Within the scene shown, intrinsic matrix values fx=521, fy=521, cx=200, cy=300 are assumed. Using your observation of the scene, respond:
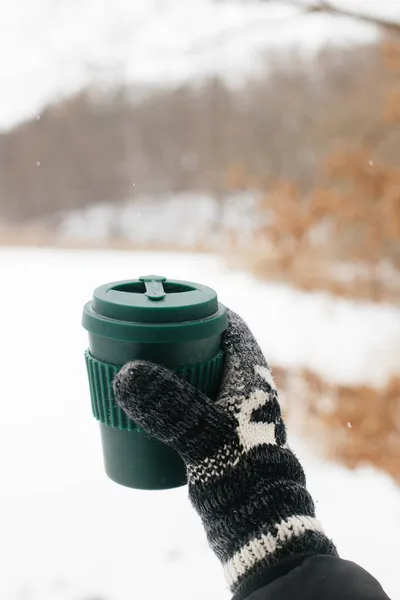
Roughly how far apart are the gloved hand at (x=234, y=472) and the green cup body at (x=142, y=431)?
3 centimetres

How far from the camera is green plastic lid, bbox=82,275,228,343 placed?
1.54 feet

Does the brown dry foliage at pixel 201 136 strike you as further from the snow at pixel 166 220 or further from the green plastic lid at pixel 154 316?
the green plastic lid at pixel 154 316

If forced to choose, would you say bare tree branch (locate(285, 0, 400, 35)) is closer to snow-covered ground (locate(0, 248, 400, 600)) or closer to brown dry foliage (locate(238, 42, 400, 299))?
brown dry foliage (locate(238, 42, 400, 299))

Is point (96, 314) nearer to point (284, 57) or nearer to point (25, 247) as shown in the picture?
point (25, 247)

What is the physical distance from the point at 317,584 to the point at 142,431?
21 cm

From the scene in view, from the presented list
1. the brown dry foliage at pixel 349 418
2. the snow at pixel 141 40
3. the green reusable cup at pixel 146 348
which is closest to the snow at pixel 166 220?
the snow at pixel 141 40

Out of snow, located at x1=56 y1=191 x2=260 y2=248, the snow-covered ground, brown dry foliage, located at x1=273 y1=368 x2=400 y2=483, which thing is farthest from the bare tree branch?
brown dry foliage, located at x1=273 y1=368 x2=400 y2=483

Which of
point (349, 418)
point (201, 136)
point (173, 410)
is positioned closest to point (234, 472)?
point (173, 410)

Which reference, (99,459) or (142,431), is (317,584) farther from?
(99,459)

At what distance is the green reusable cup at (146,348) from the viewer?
47cm

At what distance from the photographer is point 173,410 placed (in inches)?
Answer: 17.8

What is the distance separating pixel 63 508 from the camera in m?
0.87

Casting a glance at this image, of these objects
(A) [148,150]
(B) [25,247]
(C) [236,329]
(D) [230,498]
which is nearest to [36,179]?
(B) [25,247]

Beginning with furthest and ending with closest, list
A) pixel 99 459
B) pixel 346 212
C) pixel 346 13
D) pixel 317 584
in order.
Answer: pixel 346 212 → pixel 346 13 → pixel 99 459 → pixel 317 584
